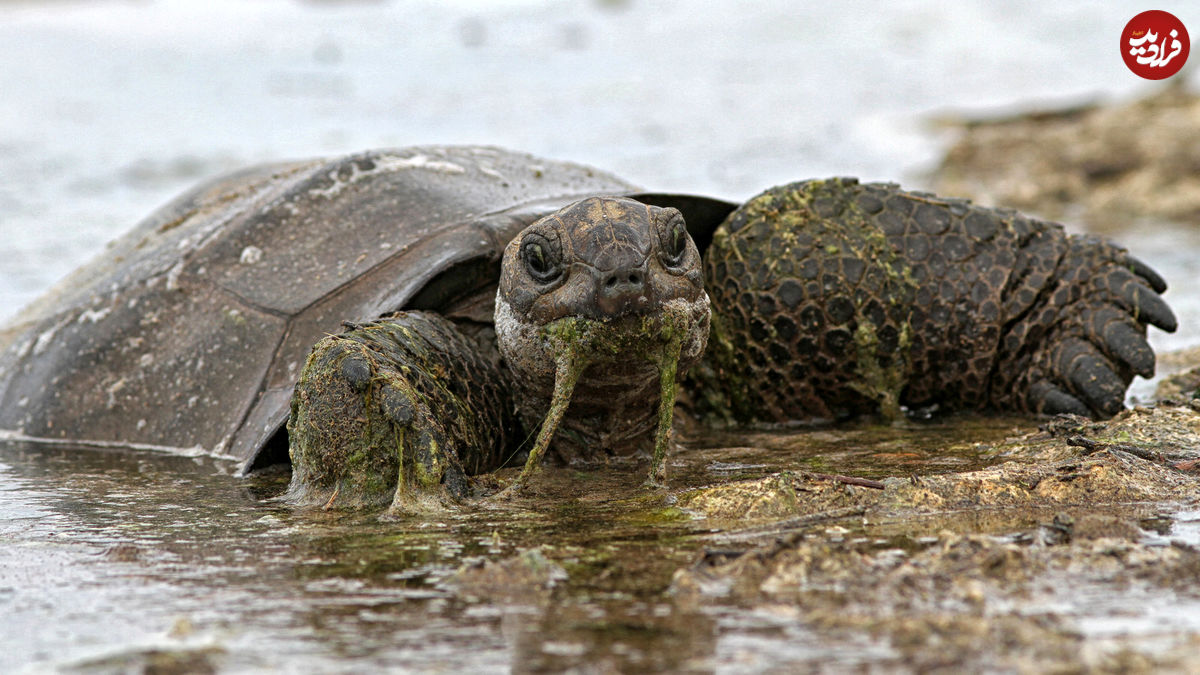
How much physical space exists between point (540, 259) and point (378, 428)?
1.93 ft

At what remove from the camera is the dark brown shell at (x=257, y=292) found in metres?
4.03

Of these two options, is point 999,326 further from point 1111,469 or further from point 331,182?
point 331,182

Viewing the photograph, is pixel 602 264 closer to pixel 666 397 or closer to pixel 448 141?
pixel 666 397

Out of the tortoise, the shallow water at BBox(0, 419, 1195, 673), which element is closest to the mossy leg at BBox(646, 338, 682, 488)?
the shallow water at BBox(0, 419, 1195, 673)

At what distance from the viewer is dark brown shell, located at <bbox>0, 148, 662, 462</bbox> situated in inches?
159

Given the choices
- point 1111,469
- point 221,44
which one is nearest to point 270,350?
point 1111,469

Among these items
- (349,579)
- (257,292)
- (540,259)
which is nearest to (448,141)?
(257,292)

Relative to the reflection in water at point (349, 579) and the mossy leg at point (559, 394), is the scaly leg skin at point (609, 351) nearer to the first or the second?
the mossy leg at point (559, 394)

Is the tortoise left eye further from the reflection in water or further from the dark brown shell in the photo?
the dark brown shell

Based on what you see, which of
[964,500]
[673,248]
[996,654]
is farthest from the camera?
[673,248]

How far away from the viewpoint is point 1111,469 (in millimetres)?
3037

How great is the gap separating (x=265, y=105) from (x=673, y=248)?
1585 centimetres

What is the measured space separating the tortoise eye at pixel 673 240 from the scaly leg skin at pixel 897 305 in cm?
122

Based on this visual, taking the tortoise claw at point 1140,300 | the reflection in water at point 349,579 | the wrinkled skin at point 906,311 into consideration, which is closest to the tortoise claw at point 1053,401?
the wrinkled skin at point 906,311
